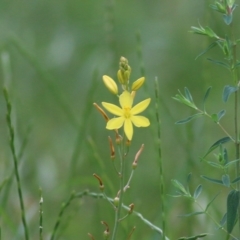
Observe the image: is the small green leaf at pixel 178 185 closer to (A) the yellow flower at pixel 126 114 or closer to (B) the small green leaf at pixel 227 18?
(A) the yellow flower at pixel 126 114

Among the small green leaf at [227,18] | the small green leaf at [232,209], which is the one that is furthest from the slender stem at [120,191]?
the small green leaf at [227,18]

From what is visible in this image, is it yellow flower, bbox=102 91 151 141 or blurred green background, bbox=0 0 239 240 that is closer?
yellow flower, bbox=102 91 151 141

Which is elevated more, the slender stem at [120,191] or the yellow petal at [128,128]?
the yellow petal at [128,128]

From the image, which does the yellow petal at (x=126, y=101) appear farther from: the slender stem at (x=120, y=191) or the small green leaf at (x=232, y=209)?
the small green leaf at (x=232, y=209)

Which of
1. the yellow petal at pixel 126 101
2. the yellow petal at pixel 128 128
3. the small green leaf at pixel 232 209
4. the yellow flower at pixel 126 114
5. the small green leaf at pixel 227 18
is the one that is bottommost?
the small green leaf at pixel 232 209

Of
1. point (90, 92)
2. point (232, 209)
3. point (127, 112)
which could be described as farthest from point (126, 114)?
point (90, 92)

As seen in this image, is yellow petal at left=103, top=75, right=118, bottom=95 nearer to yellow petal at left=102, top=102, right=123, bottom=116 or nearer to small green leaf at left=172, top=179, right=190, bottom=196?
yellow petal at left=102, top=102, right=123, bottom=116

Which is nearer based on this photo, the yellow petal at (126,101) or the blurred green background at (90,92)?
the yellow petal at (126,101)

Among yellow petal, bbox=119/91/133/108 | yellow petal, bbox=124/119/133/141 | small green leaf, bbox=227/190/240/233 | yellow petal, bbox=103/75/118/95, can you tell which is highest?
yellow petal, bbox=103/75/118/95

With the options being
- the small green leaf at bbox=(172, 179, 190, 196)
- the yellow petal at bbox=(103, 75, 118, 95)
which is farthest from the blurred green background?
the yellow petal at bbox=(103, 75, 118, 95)

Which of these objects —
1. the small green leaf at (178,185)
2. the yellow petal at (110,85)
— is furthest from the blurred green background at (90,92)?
the yellow petal at (110,85)

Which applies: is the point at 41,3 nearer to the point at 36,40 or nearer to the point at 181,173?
the point at 36,40
